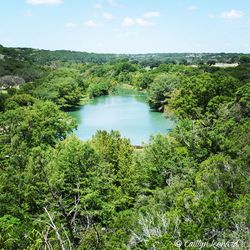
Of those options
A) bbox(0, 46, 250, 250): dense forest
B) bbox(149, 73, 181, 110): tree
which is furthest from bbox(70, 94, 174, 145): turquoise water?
bbox(0, 46, 250, 250): dense forest

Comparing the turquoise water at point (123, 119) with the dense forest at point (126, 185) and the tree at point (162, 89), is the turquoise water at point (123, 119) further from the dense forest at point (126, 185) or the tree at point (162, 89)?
the dense forest at point (126, 185)

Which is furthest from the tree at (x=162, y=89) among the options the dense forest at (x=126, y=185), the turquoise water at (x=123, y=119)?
the dense forest at (x=126, y=185)

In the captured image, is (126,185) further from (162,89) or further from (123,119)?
(162,89)

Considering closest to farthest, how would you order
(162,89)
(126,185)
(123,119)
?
(126,185) → (123,119) → (162,89)

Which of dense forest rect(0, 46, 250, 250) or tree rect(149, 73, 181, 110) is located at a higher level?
dense forest rect(0, 46, 250, 250)

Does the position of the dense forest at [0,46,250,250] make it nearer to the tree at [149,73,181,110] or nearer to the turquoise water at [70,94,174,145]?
the turquoise water at [70,94,174,145]

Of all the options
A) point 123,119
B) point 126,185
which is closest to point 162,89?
point 123,119

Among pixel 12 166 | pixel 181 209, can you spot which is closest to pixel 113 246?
pixel 181 209

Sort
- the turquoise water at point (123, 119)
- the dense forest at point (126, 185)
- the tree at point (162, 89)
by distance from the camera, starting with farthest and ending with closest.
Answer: the tree at point (162, 89) → the turquoise water at point (123, 119) → the dense forest at point (126, 185)

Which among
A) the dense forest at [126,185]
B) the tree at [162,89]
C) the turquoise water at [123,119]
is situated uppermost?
the dense forest at [126,185]
